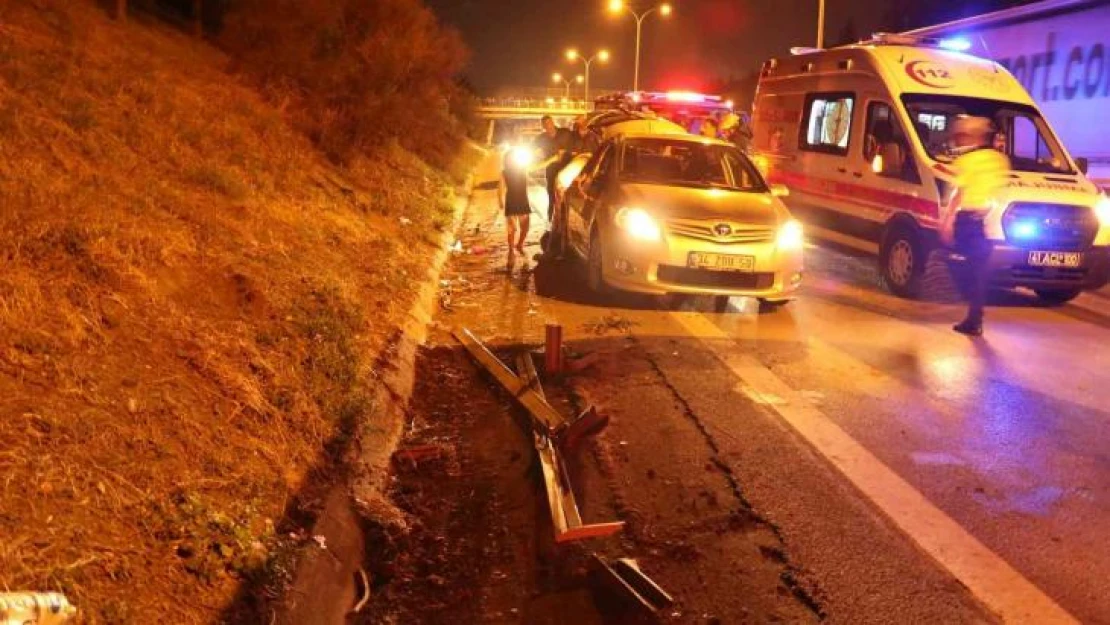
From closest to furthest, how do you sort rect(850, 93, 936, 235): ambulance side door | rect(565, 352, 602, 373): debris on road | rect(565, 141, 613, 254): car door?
rect(565, 352, 602, 373): debris on road < rect(850, 93, 936, 235): ambulance side door < rect(565, 141, 613, 254): car door

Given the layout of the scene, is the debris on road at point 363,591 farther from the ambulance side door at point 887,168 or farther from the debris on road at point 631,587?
the ambulance side door at point 887,168

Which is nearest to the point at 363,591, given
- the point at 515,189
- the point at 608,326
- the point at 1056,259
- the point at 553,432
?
the point at 553,432

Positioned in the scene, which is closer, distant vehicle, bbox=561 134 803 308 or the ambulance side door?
distant vehicle, bbox=561 134 803 308

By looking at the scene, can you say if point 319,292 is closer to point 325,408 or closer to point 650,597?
point 325,408

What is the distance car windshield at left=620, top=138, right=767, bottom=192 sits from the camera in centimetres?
998

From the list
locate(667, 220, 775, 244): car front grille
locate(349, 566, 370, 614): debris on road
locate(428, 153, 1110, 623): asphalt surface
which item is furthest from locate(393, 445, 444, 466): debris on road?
locate(667, 220, 775, 244): car front grille

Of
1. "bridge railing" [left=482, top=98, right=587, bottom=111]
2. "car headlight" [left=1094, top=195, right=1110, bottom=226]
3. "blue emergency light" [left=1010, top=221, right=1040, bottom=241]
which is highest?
"bridge railing" [left=482, top=98, right=587, bottom=111]

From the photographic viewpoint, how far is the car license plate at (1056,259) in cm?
935

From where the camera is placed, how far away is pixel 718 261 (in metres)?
8.73

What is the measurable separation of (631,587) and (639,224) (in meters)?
5.45

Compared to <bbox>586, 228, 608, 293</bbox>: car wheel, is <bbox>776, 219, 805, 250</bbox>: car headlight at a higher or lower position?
higher

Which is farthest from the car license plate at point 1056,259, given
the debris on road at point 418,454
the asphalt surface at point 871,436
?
the debris on road at point 418,454

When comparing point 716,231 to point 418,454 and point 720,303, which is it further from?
point 418,454

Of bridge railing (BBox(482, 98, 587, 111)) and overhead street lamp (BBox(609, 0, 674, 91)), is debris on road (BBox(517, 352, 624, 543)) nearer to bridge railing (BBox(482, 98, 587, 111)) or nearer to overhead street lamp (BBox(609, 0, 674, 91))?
overhead street lamp (BBox(609, 0, 674, 91))
